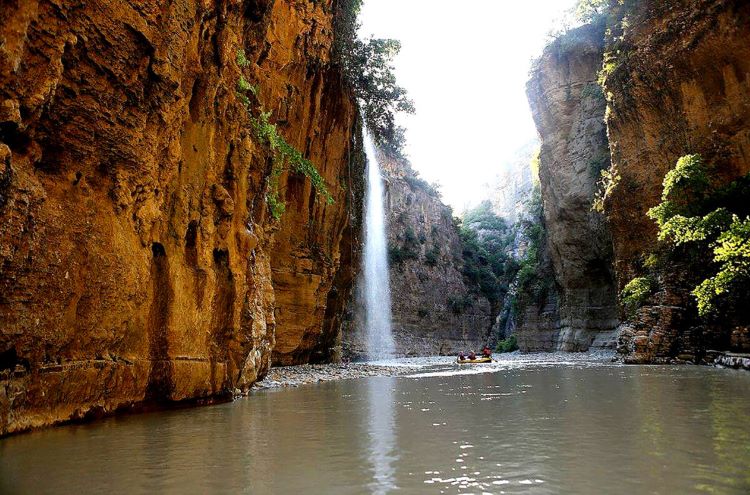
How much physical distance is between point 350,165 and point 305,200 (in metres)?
5.02

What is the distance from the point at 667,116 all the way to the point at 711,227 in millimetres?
8480

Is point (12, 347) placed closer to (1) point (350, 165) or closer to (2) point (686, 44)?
(1) point (350, 165)

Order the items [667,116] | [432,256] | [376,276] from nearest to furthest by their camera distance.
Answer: [667,116] < [376,276] < [432,256]

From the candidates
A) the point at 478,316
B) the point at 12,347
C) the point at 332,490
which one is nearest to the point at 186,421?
the point at 12,347

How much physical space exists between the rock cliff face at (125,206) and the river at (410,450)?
831 millimetres

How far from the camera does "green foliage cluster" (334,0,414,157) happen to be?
22953 millimetres

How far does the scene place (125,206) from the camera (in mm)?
7309

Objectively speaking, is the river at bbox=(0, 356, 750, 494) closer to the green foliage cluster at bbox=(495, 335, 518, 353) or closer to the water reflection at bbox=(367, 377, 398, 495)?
the water reflection at bbox=(367, 377, 398, 495)

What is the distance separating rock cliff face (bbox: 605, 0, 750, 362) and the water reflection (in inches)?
562

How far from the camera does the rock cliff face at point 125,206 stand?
5.48 meters

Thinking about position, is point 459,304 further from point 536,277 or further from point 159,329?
point 159,329

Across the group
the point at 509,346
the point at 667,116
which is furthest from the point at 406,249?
the point at 667,116

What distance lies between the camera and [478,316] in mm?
58188

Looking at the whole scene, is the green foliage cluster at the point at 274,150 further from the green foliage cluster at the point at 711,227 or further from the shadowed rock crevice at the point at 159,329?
the green foliage cluster at the point at 711,227
